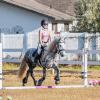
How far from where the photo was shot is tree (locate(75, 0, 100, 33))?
33.3m


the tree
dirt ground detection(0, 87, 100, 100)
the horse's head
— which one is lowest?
dirt ground detection(0, 87, 100, 100)

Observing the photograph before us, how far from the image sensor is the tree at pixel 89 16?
33328 mm

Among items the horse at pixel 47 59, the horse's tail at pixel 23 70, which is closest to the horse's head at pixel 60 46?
the horse at pixel 47 59

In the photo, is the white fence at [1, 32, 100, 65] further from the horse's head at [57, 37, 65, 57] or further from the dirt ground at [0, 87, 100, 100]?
the dirt ground at [0, 87, 100, 100]

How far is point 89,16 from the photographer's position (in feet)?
110

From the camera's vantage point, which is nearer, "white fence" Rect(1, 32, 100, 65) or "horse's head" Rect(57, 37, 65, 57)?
"horse's head" Rect(57, 37, 65, 57)

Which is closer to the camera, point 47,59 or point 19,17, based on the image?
point 47,59

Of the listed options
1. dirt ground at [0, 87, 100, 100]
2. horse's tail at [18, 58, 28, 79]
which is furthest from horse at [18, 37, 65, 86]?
dirt ground at [0, 87, 100, 100]

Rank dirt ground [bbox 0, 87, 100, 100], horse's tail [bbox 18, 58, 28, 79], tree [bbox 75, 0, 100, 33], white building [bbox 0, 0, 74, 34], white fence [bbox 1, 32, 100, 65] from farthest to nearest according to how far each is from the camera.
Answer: white building [bbox 0, 0, 74, 34], tree [bbox 75, 0, 100, 33], white fence [bbox 1, 32, 100, 65], horse's tail [bbox 18, 58, 28, 79], dirt ground [bbox 0, 87, 100, 100]

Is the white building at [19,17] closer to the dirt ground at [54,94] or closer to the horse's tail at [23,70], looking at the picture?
the horse's tail at [23,70]

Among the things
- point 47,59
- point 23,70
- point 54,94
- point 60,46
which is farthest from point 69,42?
point 54,94

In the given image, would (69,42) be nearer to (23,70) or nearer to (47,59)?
(23,70)

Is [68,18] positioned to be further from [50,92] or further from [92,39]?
[50,92]

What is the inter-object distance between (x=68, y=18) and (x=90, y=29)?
755 cm
